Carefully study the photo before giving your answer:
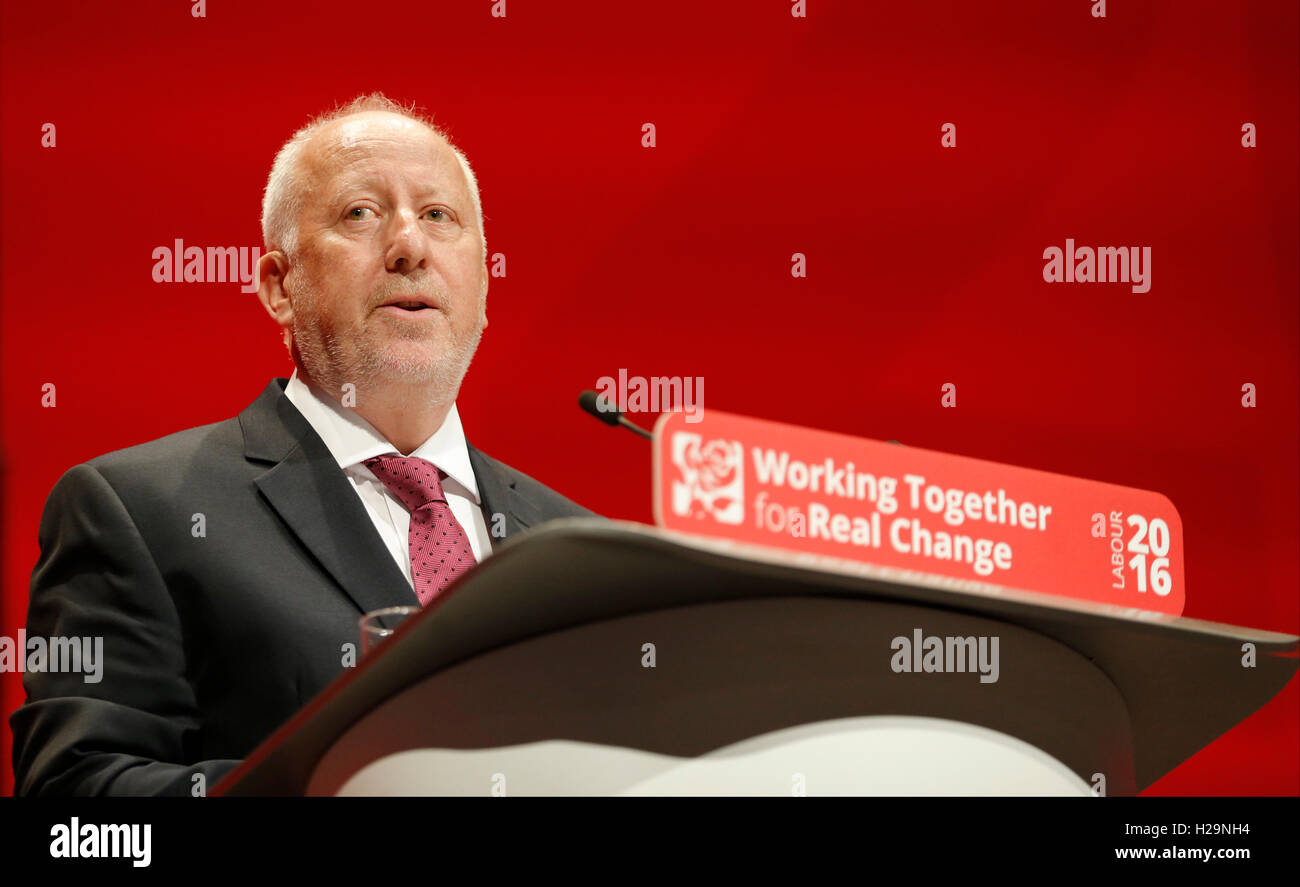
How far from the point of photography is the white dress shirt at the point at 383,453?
185 centimetres

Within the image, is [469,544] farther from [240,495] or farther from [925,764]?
[925,764]

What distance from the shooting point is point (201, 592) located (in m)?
1.59

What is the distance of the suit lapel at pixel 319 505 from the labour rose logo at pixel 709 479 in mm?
848

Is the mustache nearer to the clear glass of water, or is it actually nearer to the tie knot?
the tie knot

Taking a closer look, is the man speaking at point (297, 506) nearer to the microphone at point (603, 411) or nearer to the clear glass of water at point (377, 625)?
the clear glass of water at point (377, 625)

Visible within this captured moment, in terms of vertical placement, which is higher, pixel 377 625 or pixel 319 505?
pixel 319 505

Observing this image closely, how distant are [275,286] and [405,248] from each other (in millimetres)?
288

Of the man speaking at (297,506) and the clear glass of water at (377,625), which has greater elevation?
the man speaking at (297,506)

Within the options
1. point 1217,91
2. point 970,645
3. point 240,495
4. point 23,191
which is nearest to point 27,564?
Result: point 23,191

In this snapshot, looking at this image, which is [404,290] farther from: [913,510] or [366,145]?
[913,510]

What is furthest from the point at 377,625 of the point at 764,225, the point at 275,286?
the point at 764,225

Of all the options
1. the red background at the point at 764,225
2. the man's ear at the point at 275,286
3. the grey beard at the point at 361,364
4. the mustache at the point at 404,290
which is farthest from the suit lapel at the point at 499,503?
the red background at the point at 764,225
